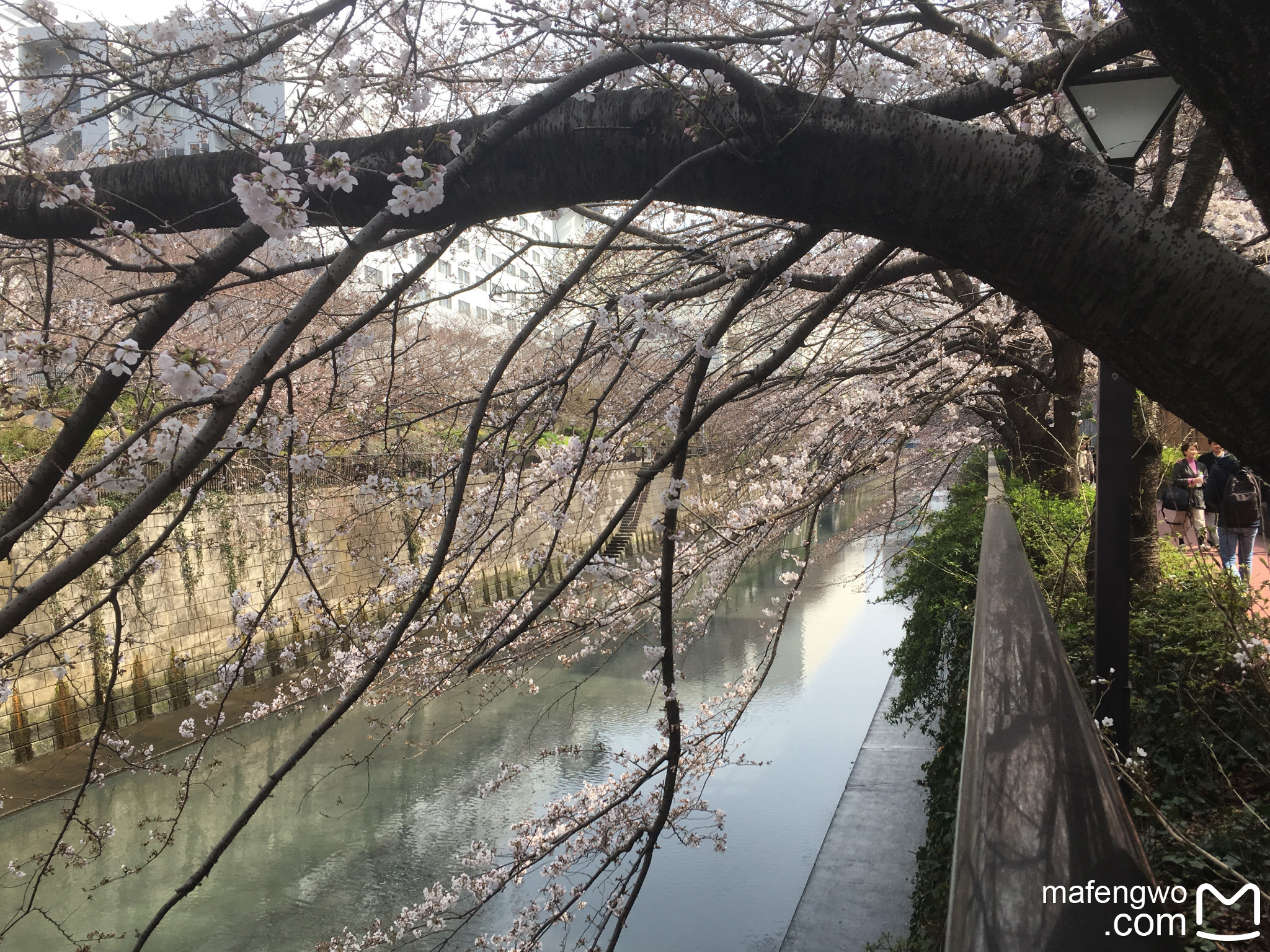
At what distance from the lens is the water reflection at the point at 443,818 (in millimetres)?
6352

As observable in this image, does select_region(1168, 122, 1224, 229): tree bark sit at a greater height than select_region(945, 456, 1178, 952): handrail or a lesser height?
greater

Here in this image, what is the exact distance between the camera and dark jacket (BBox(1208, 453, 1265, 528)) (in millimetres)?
6016

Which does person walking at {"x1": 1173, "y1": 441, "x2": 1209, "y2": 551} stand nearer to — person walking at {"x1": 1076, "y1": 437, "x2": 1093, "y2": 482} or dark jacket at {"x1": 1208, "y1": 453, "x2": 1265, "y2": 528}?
dark jacket at {"x1": 1208, "y1": 453, "x2": 1265, "y2": 528}

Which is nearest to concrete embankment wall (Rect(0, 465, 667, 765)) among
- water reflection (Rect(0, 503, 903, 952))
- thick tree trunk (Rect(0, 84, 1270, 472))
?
water reflection (Rect(0, 503, 903, 952))

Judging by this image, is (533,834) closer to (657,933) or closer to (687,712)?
(657,933)

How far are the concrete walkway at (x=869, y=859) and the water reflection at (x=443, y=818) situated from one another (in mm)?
717

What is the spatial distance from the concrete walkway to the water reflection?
72 centimetres

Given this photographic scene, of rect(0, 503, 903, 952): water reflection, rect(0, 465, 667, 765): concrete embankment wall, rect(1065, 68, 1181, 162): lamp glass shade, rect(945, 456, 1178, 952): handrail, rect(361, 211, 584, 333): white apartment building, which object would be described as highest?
rect(361, 211, 584, 333): white apartment building

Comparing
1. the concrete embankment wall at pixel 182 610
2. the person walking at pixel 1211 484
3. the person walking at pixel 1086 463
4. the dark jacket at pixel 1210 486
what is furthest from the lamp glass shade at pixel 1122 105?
the person walking at pixel 1086 463

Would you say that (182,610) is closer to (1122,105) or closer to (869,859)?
(869,859)

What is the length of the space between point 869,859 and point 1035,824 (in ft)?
18.7

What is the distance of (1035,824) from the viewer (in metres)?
0.67

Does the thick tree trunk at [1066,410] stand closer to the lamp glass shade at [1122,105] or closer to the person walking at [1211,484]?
the person walking at [1211,484]

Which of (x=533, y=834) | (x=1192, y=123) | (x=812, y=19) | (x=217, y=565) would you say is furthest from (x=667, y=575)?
(x=217, y=565)
